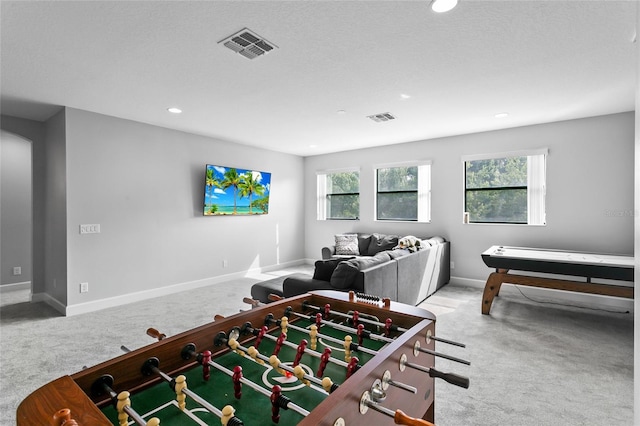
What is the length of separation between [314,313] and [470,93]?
2934 mm

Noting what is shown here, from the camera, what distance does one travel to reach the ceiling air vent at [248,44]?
7.32ft

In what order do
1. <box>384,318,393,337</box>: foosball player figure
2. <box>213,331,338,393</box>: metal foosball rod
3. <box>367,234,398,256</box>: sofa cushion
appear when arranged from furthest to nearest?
<box>367,234,398,256</box>: sofa cushion → <box>384,318,393,337</box>: foosball player figure → <box>213,331,338,393</box>: metal foosball rod

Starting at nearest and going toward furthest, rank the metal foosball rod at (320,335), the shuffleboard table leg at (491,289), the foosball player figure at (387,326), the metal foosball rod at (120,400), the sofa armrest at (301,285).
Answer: the metal foosball rod at (120,400), the metal foosball rod at (320,335), the foosball player figure at (387,326), the sofa armrest at (301,285), the shuffleboard table leg at (491,289)

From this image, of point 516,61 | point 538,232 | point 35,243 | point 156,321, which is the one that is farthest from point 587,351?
point 35,243

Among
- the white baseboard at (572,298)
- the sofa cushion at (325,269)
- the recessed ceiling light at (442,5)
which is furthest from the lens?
the white baseboard at (572,298)

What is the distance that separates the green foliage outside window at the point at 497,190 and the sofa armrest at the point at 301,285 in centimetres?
329

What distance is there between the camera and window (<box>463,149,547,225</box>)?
4.59 metres

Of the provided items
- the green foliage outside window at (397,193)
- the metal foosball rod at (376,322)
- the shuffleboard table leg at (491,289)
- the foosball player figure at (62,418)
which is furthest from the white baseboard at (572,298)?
the foosball player figure at (62,418)

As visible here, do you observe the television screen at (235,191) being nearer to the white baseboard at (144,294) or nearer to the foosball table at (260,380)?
the white baseboard at (144,294)

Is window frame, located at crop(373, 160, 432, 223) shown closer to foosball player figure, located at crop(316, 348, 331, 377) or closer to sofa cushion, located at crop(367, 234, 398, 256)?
sofa cushion, located at crop(367, 234, 398, 256)

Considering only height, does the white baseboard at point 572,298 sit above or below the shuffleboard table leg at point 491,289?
below

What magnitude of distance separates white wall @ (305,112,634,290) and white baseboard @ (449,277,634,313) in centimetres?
49

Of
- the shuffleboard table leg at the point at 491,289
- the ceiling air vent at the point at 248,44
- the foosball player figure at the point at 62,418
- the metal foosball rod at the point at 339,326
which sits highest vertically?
the ceiling air vent at the point at 248,44

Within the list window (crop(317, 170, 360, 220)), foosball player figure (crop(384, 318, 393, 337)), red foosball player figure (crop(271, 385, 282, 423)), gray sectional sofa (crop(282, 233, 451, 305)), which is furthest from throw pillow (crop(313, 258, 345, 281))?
window (crop(317, 170, 360, 220))
